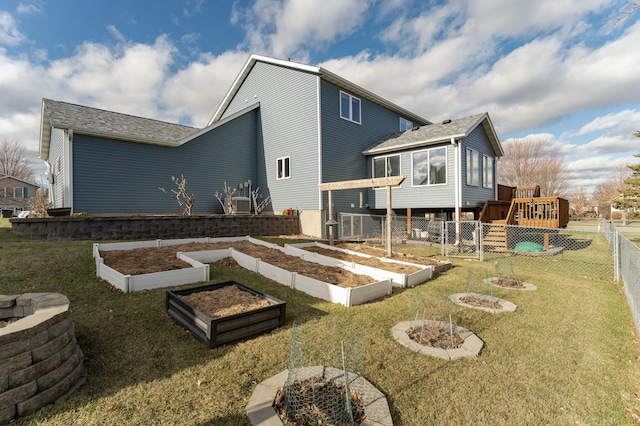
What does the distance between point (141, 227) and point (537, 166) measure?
51.2 metres

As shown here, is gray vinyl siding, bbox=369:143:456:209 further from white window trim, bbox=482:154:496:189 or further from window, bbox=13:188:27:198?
window, bbox=13:188:27:198

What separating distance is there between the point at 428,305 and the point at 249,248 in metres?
5.40

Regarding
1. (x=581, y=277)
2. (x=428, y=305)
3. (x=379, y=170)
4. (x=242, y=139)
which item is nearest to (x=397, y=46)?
(x=379, y=170)

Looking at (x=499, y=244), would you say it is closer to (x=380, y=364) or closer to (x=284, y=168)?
(x=284, y=168)

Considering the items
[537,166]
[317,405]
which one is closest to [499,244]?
[317,405]

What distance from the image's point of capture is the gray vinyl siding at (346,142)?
14.4m

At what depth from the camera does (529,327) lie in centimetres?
449

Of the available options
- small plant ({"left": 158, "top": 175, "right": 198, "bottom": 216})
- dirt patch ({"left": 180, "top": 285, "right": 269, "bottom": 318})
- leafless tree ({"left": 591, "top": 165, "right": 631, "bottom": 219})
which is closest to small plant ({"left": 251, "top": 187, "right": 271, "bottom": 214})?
small plant ({"left": 158, "top": 175, "right": 198, "bottom": 216})

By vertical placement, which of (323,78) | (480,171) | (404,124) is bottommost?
(480,171)

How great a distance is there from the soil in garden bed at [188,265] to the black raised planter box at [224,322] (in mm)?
2023

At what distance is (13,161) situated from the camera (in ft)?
146

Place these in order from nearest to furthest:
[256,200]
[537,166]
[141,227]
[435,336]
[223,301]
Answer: [435,336] → [223,301] → [141,227] → [256,200] → [537,166]

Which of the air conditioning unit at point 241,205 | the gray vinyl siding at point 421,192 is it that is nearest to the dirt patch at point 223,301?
the air conditioning unit at point 241,205

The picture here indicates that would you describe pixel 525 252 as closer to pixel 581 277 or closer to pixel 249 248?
pixel 581 277
